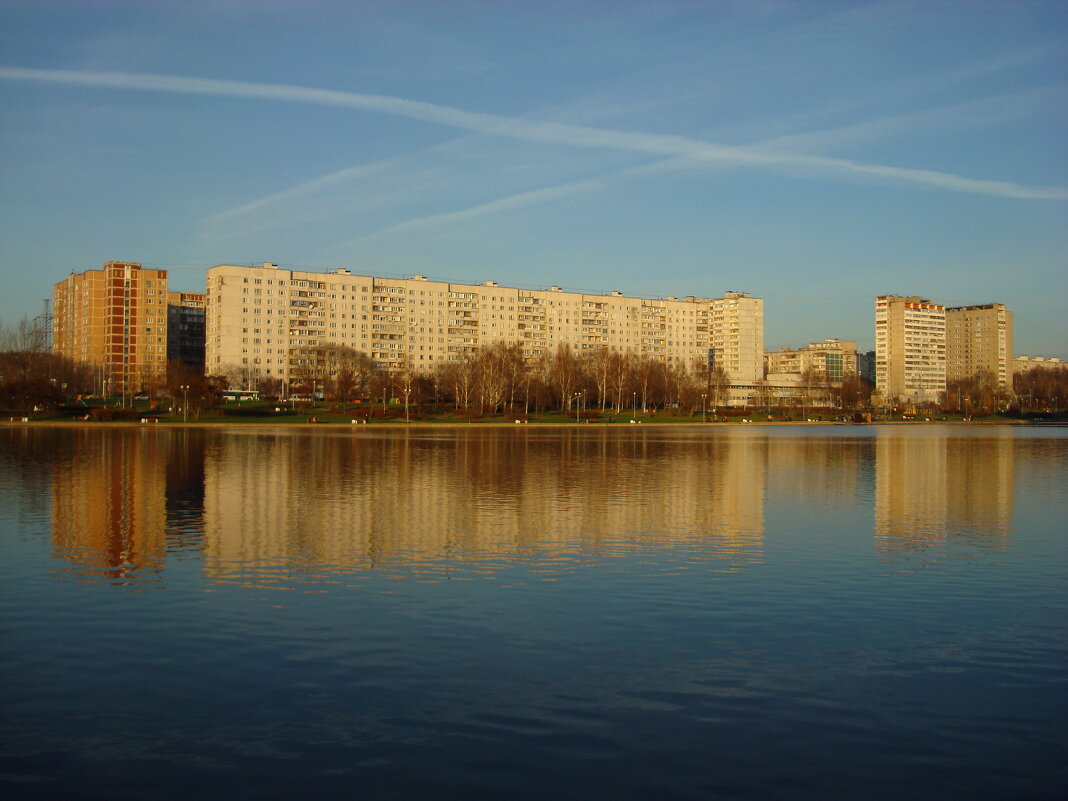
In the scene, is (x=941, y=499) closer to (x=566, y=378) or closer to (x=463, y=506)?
(x=463, y=506)

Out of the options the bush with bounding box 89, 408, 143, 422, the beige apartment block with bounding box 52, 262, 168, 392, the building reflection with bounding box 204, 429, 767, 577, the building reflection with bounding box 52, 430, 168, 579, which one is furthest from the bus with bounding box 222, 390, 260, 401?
the building reflection with bounding box 52, 430, 168, 579

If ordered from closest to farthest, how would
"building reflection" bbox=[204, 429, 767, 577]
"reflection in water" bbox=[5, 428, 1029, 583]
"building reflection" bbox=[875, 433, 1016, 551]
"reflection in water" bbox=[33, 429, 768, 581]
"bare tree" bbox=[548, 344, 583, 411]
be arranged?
1. "reflection in water" bbox=[33, 429, 768, 581]
2. "reflection in water" bbox=[5, 428, 1029, 583]
3. "building reflection" bbox=[204, 429, 767, 577]
4. "building reflection" bbox=[875, 433, 1016, 551]
5. "bare tree" bbox=[548, 344, 583, 411]

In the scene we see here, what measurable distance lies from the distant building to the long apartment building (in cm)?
3916

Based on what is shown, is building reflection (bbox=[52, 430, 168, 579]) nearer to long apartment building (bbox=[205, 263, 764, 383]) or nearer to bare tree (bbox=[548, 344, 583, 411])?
bare tree (bbox=[548, 344, 583, 411])

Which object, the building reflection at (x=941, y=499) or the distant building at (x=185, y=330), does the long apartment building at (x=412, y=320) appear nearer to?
the distant building at (x=185, y=330)

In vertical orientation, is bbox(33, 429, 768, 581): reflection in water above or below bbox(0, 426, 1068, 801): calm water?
above

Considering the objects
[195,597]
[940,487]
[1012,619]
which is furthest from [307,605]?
[940,487]

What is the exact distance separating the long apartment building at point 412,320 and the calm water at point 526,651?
380 ft

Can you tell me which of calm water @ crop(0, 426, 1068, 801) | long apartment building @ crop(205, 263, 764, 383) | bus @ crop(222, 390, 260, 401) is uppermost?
long apartment building @ crop(205, 263, 764, 383)

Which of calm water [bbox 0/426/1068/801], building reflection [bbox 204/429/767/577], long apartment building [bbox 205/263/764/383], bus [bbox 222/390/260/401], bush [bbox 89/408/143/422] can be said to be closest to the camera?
calm water [bbox 0/426/1068/801]

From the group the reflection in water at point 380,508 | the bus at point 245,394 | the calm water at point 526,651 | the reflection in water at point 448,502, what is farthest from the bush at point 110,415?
the calm water at point 526,651

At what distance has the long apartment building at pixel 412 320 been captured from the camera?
13950 cm

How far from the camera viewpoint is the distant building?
18425cm

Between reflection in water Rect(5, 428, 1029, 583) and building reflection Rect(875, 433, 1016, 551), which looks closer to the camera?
reflection in water Rect(5, 428, 1029, 583)
